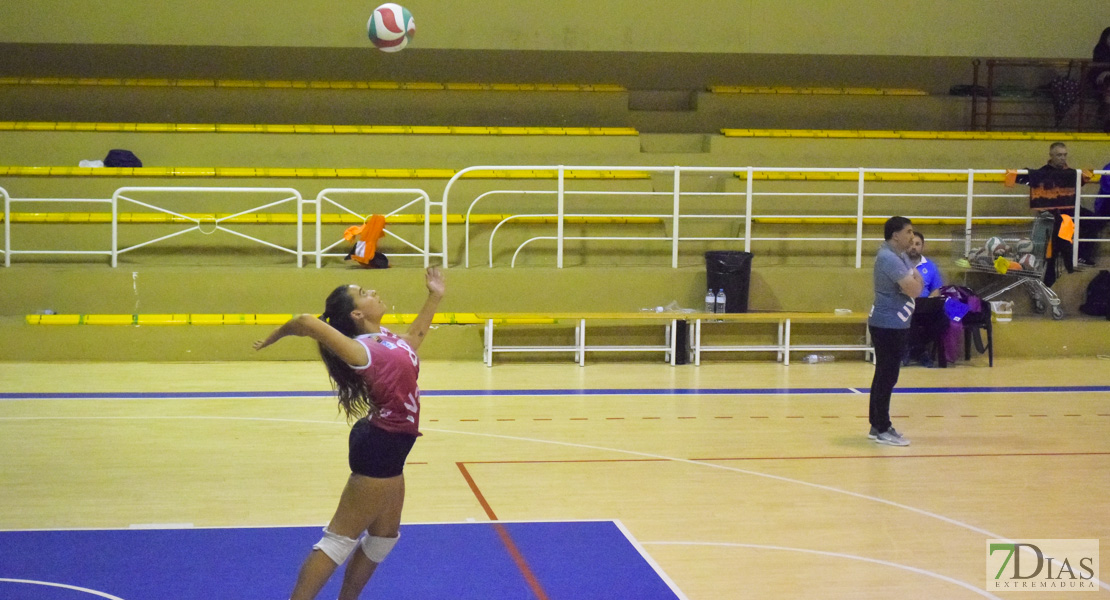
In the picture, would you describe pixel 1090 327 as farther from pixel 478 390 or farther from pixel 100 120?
pixel 100 120

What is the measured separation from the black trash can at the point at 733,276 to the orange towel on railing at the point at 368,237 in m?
3.58

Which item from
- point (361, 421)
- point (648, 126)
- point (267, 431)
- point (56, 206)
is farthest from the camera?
point (648, 126)

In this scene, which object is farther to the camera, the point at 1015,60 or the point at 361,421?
the point at 1015,60

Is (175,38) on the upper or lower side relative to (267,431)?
upper

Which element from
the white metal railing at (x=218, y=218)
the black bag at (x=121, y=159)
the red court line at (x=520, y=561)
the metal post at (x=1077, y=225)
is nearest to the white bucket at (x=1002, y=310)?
the metal post at (x=1077, y=225)

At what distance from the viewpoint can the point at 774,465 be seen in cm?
717

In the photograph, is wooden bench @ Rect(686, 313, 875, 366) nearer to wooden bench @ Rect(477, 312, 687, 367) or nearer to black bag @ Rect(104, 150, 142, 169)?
wooden bench @ Rect(477, 312, 687, 367)

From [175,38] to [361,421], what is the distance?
35.7ft

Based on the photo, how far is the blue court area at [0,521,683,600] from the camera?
4.71m

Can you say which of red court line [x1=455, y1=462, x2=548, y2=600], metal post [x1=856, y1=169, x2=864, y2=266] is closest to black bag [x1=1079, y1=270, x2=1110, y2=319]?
metal post [x1=856, y1=169, x2=864, y2=266]

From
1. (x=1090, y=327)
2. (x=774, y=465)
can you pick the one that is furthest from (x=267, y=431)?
(x=1090, y=327)

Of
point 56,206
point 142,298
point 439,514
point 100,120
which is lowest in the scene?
point 439,514

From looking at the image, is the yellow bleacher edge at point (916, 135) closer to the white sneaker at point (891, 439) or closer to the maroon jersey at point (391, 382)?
the white sneaker at point (891, 439)

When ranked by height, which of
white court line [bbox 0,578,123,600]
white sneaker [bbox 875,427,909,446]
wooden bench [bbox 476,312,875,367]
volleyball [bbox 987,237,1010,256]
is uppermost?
volleyball [bbox 987,237,1010,256]
